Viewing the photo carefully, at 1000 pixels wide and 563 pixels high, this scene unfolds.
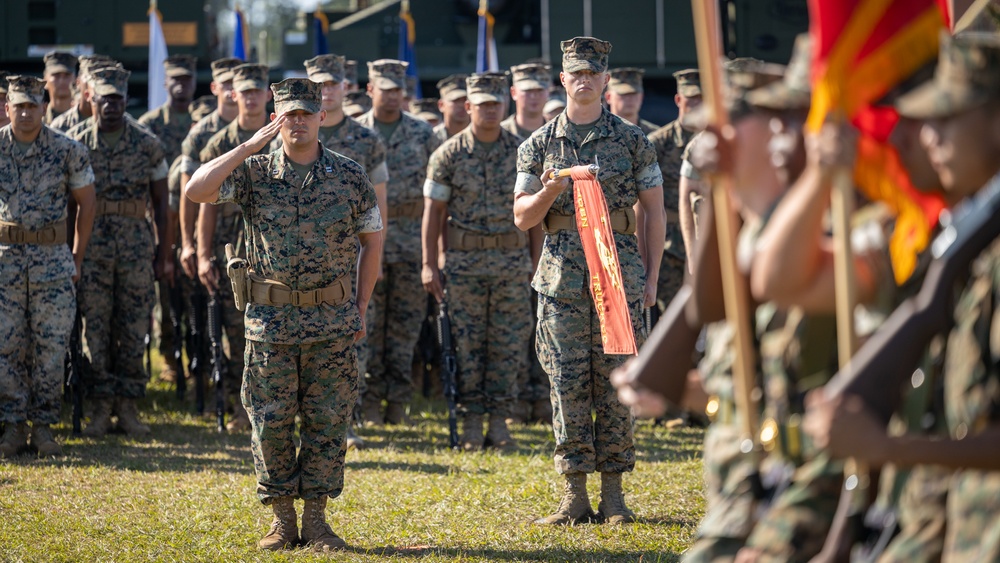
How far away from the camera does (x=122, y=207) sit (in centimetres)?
1019

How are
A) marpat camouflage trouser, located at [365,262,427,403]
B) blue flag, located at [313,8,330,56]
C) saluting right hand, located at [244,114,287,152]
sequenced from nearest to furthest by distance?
saluting right hand, located at [244,114,287,152] < marpat camouflage trouser, located at [365,262,427,403] < blue flag, located at [313,8,330,56]

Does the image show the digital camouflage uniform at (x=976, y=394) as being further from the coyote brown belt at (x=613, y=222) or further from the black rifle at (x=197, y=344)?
the black rifle at (x=197, y=344)

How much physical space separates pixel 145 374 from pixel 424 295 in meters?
2.16

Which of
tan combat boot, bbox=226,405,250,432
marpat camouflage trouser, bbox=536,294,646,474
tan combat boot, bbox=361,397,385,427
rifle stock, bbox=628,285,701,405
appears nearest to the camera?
rifle stock, bbox=628,285,701,405

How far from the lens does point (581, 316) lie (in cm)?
723

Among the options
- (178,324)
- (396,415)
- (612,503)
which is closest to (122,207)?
(178,324)

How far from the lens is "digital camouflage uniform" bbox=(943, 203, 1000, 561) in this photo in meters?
3.07

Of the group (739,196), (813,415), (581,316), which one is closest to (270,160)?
(581,316)

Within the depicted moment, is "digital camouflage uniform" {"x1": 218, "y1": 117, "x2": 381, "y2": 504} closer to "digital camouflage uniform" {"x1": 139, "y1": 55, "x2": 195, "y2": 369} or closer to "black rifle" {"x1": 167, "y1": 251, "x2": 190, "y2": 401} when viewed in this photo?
"black rifle" {"x1": 167, "y1": 251, "x2": 190, "y2": 401}

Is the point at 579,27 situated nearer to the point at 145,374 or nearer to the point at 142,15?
the point at 142,15

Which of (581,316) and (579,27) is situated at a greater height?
(579,27)

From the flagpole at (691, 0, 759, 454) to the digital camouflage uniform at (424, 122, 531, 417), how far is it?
6.25 m

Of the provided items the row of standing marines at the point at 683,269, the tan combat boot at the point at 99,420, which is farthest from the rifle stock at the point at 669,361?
the tan combat boot at the point at 99,420

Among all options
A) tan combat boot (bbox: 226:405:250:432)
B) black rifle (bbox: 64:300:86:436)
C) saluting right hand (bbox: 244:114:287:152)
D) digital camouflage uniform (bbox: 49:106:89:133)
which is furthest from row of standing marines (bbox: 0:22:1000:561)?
digital camouflage uniform (bbox: 49:106:89:133)
